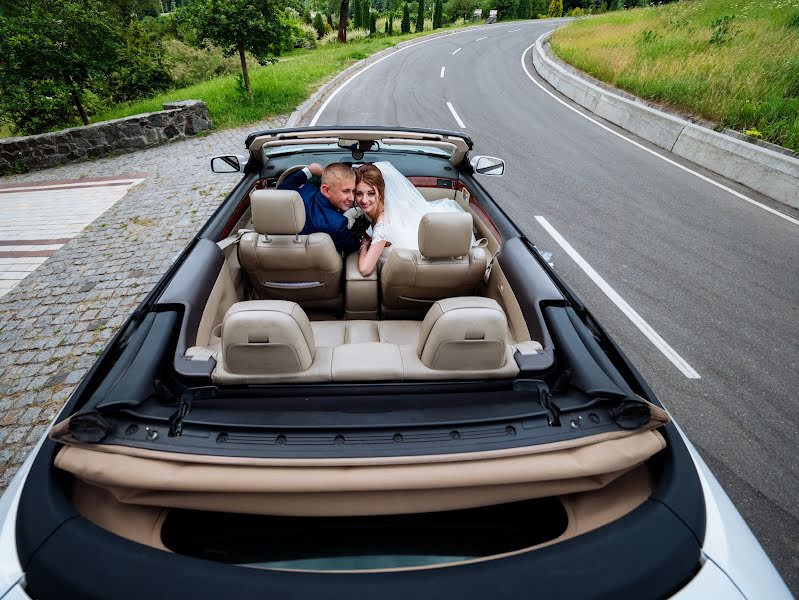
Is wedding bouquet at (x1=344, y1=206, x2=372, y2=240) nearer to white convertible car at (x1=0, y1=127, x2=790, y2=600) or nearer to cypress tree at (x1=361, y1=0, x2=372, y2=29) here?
white convertible car at (x1=0, y1=127, x2=790, y2=600)

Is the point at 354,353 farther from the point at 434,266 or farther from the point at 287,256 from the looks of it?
the point at 287,256

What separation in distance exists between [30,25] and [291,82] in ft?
20.3

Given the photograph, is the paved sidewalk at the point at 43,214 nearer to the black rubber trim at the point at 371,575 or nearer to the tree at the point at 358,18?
the black rubber trim at the point at 371,575

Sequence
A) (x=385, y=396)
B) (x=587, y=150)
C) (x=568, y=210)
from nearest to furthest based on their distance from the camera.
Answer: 1. (x=385, y=396)
2. (x=568, y=210)
3. (x=587, y=150)

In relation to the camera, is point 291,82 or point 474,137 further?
point 291,82

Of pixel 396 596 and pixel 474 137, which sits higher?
pixel 396 596

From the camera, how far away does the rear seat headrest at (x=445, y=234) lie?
2217 millimetres

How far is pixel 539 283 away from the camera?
2.12 m

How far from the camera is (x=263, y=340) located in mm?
1508

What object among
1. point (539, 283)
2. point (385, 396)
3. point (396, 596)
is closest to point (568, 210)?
point (539, 283)

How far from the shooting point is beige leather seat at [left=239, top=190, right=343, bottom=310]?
238 cm

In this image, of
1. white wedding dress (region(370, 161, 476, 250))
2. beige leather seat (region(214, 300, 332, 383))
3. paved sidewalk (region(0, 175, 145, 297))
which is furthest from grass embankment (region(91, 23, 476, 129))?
beige leather seat (region(214, 300, 332, 383))

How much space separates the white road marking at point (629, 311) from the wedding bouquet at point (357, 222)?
275 centimetres

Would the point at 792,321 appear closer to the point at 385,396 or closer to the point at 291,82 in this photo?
the point at 385,396
